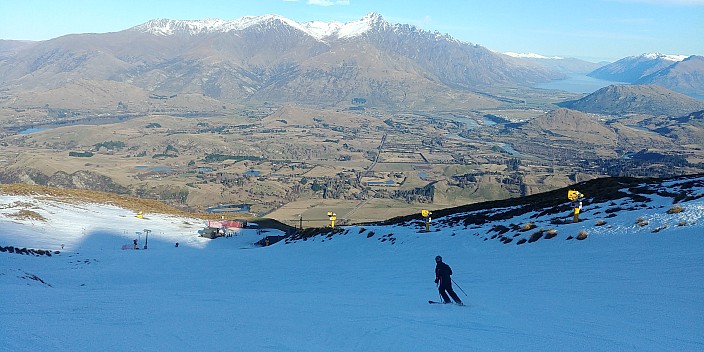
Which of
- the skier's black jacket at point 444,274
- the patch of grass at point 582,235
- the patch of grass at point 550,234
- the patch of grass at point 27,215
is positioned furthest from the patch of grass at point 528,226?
the patch of grass at point 27,215

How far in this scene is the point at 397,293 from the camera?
14555 mm

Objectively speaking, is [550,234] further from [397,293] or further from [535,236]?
[397,293]

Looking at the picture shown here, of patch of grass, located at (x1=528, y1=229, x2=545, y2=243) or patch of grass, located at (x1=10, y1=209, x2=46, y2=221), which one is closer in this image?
patch of grass, located at (x1=528, y1=229, x2=545, y2=243)

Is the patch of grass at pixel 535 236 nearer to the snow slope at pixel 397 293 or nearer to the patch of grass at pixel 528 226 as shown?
the snow slope at pixel 397 293

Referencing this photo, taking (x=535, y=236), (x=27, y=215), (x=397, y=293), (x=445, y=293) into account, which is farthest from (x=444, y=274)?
(x=27, y=215)

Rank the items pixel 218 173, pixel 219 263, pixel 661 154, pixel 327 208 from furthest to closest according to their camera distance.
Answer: pixel 661 154, pixel 218 173, pixel 327 208, pixel 219 263

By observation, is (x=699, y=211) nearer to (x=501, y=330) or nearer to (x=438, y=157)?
(x=501, y=330)

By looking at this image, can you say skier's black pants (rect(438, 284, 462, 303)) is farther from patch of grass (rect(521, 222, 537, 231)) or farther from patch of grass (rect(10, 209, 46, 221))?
patch of grass (rect(10, 209, 46, 221))

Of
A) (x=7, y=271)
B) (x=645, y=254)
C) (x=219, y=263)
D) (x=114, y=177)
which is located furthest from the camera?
(x=114, y=177)

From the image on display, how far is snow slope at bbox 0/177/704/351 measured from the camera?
880cm

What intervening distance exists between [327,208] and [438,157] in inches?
3118

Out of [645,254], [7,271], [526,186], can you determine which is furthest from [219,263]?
[526,186]

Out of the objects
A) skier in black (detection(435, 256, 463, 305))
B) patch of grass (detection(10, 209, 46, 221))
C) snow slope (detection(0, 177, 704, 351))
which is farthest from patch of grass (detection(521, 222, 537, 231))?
patch of grass (detection(10, 209, 46, 221))

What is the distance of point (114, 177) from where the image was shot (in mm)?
115312
